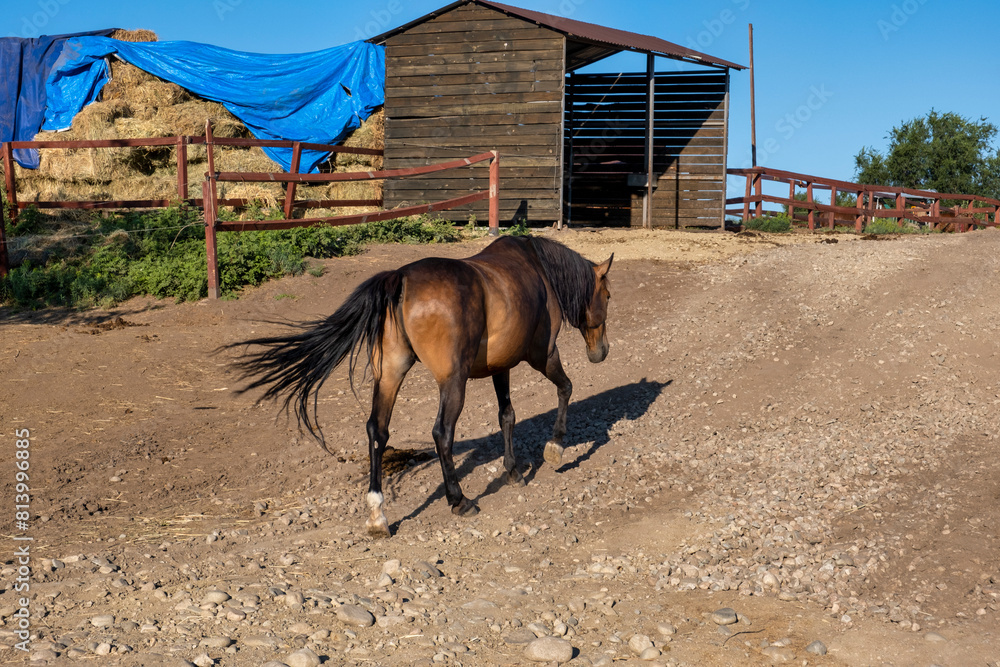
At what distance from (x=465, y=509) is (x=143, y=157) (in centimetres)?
1394

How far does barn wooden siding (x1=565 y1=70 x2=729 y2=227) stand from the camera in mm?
18844

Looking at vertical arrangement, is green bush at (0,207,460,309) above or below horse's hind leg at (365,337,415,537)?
above

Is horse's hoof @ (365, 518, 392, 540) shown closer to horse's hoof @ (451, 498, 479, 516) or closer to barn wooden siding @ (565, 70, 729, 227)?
horse's hoof @ (451, 498, 479, 516)

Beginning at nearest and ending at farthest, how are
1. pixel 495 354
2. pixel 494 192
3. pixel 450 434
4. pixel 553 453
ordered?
pixel 450 434 < pixel 495 354 < pixel 553 453 < pixel 494 192

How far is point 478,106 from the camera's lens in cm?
1692

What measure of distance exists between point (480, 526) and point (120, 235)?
9.34 m

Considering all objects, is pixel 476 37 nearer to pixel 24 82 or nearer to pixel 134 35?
pixel 134 35

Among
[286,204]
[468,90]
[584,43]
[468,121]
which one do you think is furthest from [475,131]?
[286,204]

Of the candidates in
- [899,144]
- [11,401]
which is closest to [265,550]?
[11,401]

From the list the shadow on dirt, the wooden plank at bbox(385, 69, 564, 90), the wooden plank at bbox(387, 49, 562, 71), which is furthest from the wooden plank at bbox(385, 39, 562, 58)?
the shadow on dirt

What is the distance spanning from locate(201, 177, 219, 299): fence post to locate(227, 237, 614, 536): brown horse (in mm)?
5783

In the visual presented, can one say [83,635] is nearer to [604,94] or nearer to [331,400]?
[331,400]

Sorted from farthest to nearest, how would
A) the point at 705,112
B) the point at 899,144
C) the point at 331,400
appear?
the point at 899,144, the point at 705,112, the point at 331,400

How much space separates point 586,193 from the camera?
66.5ft
